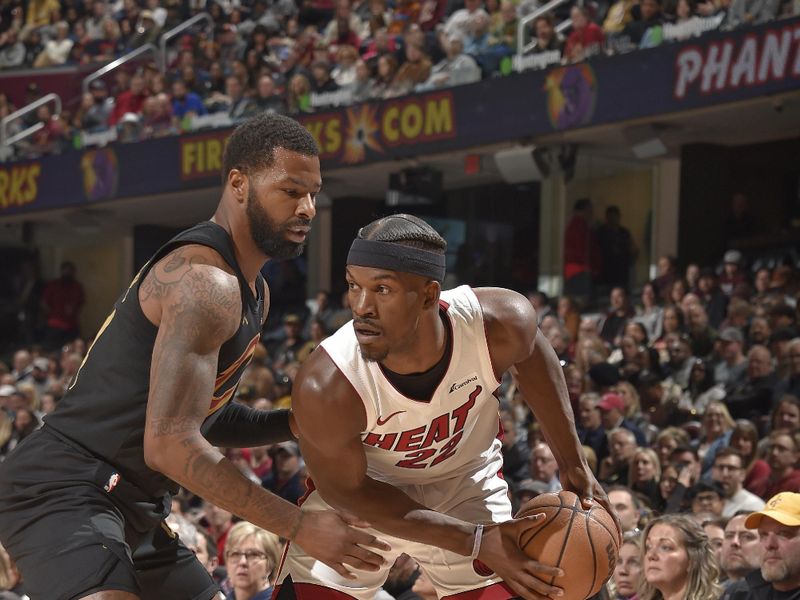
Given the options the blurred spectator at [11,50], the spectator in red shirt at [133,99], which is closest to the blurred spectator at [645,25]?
the spectator in red shirt at [133,99]

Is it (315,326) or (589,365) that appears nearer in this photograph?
(589,365)

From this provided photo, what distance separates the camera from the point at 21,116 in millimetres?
19219

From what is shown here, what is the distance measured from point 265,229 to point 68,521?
98 cm

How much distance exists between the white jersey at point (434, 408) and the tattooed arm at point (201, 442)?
0.48 meters

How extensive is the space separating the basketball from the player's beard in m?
1.07

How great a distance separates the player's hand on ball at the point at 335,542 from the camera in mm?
3346


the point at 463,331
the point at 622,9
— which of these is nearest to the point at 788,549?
the point at 463,331

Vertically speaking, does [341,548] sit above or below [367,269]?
below

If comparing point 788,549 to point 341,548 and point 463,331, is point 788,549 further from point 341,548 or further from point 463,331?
point 341,548

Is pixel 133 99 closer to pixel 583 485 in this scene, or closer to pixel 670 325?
pixel 670 325

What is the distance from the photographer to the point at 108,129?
57.1 feet

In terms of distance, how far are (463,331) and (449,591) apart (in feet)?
3.01

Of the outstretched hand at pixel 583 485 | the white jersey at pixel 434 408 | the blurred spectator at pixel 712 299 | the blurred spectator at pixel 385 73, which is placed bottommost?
the blurred spectator at pixel 712 299

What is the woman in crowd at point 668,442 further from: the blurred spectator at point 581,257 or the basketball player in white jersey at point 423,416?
the blurred spectator at point 581,257
